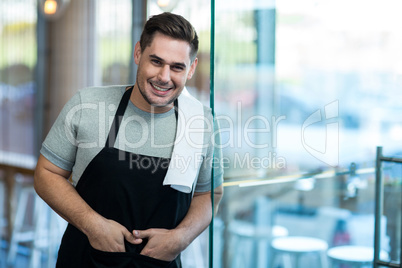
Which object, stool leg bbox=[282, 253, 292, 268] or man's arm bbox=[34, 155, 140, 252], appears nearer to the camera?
man's arm bbox=[34, 155, 140, 252]

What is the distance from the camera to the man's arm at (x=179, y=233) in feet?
4.02

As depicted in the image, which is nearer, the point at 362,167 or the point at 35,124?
the point at 362,167

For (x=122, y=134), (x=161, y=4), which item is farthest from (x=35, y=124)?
(x=122, y=134)

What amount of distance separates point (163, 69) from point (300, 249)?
65 cm

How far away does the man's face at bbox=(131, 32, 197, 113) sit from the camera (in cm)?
118

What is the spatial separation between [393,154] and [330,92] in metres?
0.23

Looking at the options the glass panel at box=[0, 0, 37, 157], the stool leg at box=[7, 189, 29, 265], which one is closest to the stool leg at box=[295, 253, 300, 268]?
the stool leg at box=[7, 189, 29, 265]

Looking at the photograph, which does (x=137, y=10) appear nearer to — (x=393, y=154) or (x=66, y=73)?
(x=66, y=73)

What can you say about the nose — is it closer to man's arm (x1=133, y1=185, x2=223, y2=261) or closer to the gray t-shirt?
the gray t-shirt

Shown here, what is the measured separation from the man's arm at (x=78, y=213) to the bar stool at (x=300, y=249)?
464 mm

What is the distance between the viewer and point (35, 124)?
13.3 feet

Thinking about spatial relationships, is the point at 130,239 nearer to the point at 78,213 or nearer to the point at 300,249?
the point at 78,213

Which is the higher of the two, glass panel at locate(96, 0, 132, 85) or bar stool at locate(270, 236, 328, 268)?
glass panel at locate(96, 0, 132, 85)

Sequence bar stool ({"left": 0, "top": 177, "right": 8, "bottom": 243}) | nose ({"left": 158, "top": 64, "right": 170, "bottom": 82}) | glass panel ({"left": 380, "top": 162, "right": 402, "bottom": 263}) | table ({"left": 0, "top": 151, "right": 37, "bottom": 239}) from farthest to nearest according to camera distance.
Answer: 1. bar stool ({"left": 0, "top": 177, "right": 8, "bottom": 243})
2. table ({"left": 0, "top": 151, "right": 37, "bottom": 239})
3. glass panel ({"left": 380, "top": 162, "right": 402, "bottom": 263})
4. nose ({"left": 158, "top": 64, "right": 170, "bottom": 82})
